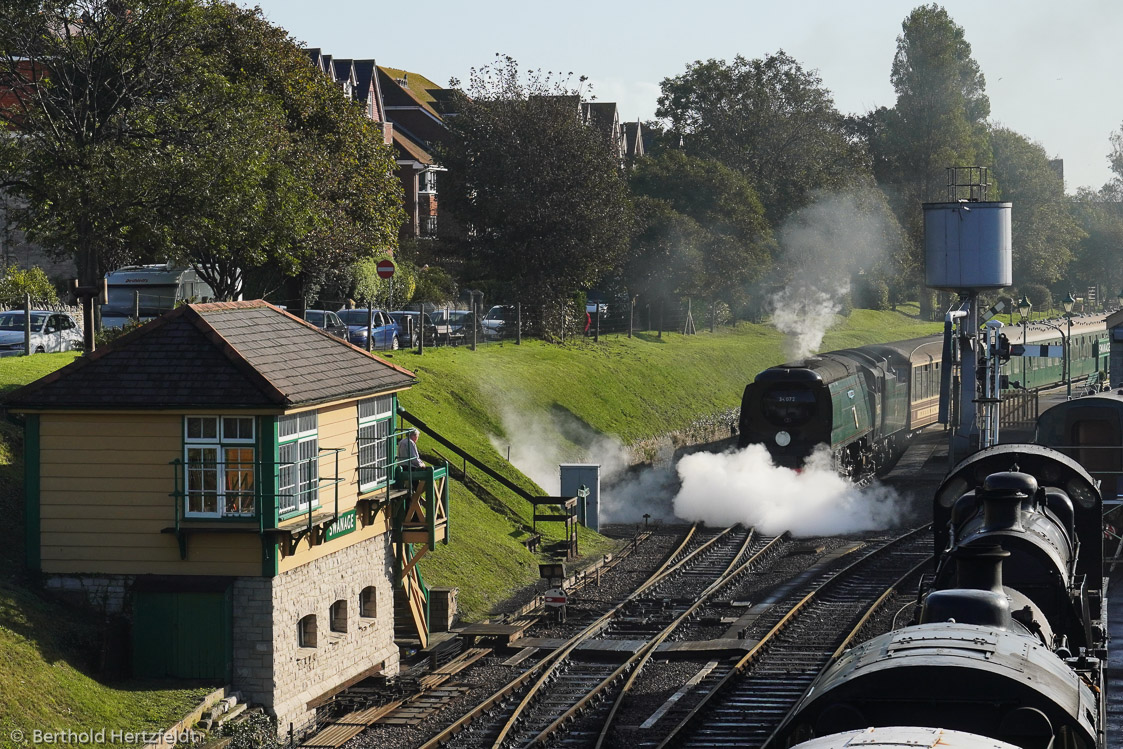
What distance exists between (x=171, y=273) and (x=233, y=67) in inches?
397

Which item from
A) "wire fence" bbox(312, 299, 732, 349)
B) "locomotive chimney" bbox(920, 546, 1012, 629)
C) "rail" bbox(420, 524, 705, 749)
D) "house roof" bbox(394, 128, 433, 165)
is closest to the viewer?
"locomotive chimney" bbox(920, 546, 1012, 629)

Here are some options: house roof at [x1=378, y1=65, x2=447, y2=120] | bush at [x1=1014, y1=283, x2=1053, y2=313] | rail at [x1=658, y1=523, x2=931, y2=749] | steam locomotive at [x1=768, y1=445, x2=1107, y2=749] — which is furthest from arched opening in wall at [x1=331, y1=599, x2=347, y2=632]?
bush at [x1=1014, y1=283, x2=1053, y2=313]

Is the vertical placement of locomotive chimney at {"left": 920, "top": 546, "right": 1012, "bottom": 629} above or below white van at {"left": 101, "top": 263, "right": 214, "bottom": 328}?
below

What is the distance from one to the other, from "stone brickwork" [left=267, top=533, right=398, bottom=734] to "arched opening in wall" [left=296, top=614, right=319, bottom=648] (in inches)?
3.7

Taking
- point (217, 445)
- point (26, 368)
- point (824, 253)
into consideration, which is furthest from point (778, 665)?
point (824, 253)

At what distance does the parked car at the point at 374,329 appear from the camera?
47.0m

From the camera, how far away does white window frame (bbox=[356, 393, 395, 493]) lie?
22.5 meters

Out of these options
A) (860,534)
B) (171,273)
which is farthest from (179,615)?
(171,273)

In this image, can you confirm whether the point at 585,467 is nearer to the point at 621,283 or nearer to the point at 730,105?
the point at 621,283

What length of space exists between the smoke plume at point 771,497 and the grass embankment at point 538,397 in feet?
14.8

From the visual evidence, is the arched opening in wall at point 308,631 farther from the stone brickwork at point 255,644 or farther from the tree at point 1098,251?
the tree at point 1098,251

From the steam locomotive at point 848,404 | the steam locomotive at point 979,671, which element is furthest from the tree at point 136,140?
the steam locomotive at point 979,671

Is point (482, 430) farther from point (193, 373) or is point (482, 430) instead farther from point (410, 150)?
point (410, 150)

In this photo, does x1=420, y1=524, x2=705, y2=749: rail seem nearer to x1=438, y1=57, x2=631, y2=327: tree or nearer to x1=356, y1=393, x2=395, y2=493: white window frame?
x1=356, y1=393, x2=395, y2=493: white window frame
